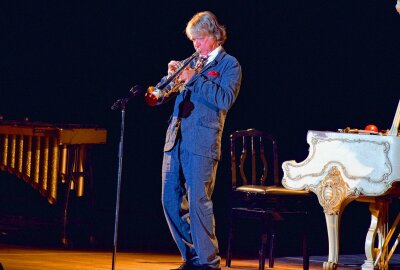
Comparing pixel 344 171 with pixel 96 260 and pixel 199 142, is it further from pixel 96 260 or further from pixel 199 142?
pixel 96 260

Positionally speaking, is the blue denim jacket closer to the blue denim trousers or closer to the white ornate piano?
the blue denim trousers

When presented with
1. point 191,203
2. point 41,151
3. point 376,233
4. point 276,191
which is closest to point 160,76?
point 41,151

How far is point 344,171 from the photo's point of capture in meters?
5.62

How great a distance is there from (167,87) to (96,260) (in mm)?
1663

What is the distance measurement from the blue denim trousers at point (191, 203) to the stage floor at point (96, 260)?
80 cm

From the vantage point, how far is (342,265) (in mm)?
6738

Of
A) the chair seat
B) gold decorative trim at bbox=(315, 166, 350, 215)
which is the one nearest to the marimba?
the chair seat

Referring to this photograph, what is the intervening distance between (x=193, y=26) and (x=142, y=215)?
4.16m

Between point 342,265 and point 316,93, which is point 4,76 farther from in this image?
point 342,265

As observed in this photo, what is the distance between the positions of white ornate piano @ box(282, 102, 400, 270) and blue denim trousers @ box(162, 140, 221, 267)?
0.69m

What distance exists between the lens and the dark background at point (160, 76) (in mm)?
8320

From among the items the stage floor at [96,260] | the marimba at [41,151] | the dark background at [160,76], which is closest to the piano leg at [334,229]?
the stage floor at [96,260]

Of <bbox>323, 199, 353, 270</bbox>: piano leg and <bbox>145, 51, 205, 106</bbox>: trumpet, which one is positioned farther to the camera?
<bbox>323, 199, 353, 270</bbox>: piano leg

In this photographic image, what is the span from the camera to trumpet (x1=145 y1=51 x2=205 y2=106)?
5328mm
